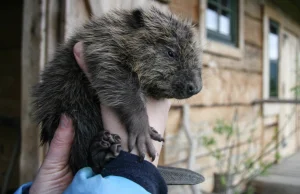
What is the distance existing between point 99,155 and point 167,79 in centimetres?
44

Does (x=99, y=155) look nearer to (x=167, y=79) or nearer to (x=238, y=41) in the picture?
(x=167, y=79)

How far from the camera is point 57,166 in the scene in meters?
1.59

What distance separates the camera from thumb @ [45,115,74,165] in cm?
151

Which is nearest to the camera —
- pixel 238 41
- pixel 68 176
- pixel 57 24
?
pixel 68 176

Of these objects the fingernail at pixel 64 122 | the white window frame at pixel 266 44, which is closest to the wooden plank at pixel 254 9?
the white window frame at pixel 266 44

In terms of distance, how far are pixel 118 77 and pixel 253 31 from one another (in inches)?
178

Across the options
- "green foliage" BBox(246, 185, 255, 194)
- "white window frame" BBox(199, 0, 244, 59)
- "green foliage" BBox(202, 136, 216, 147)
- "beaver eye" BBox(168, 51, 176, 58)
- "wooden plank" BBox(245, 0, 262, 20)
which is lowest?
"green foliage" BBox(246, 185, 255, 194)

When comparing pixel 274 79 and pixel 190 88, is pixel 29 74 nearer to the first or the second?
pixel 190 88

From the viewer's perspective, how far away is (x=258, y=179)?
5.38 meters

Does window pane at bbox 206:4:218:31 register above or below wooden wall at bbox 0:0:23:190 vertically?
above

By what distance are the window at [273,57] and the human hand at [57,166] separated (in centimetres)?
613

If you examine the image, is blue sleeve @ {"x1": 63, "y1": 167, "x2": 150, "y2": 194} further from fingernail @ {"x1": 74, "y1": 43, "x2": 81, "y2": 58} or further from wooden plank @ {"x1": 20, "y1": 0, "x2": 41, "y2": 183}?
wooden plank @ {"x1": 20, "y1": 0, "x2": 41, "y2": 183}

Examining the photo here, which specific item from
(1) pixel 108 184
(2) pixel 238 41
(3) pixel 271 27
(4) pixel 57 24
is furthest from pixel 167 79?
(3) pixel 271 27

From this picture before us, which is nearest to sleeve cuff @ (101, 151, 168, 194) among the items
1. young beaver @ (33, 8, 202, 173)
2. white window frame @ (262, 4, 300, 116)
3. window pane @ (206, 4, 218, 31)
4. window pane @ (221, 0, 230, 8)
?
young beaver @ (33, 8, 202, 173)
